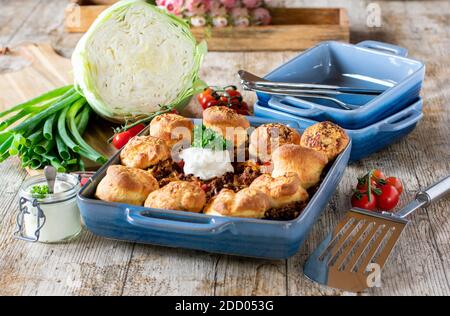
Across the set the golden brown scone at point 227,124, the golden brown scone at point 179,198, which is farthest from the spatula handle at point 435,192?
the golden brown scone at point 179,198

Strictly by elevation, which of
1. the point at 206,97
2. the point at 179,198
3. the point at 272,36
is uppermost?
the point at 179,198

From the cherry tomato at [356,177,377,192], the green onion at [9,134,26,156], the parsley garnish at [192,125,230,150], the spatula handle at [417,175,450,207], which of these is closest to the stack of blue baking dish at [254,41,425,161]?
the cherry tomato at [356,177,377,192]

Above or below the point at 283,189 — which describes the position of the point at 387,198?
below

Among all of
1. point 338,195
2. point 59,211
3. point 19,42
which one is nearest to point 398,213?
point 338,195

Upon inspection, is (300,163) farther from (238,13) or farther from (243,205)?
(238,13)

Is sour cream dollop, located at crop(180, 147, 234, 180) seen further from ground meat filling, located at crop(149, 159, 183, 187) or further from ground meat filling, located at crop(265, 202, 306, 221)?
ground meat filling, located at crop(265, 202, 306, 221)

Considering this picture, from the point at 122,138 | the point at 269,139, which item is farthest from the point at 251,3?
the point at 269,139

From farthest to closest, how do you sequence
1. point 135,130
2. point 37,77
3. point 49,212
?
point 37,77 < point 135,130 < point 49,212

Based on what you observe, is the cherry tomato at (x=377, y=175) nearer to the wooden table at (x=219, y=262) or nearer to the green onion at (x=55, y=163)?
the wooden table at (x=219, y=262)
